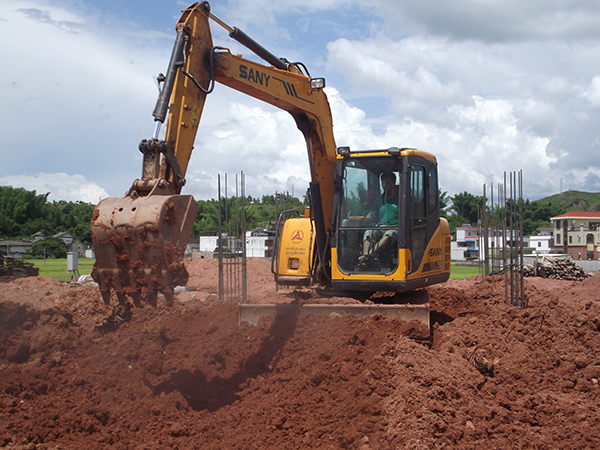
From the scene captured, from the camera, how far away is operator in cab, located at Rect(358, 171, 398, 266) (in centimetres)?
696

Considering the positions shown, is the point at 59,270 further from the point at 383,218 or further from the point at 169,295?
the point at 169,295

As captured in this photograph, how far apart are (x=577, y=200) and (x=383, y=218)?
137347 millimetres

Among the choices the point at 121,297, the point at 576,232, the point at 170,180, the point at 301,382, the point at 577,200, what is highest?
the point at 577,200

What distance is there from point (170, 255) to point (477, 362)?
390cm

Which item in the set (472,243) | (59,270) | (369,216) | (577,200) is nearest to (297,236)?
(369,216)

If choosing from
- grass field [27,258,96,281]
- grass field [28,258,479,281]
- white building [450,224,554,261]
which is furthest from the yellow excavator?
white building [450,224,554,261]

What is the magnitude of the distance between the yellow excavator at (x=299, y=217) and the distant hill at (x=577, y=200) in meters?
125

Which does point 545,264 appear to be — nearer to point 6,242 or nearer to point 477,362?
point 477,362

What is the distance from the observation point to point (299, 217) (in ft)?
28.9

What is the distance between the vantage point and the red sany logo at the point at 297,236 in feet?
26.8

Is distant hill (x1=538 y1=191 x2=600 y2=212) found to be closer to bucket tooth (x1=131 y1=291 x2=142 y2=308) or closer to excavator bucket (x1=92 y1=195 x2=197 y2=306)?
excavator bucket (x1=92 y1=195 x2=197 y2=306)

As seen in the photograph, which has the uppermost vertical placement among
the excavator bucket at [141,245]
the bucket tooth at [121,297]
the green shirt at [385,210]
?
the green shirt at [385,210]

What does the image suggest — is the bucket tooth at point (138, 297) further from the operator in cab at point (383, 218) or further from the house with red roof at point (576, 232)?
the house with red roof at point (576, 232)

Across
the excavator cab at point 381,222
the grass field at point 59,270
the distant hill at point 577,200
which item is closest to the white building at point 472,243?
the grass field at point 59,270
